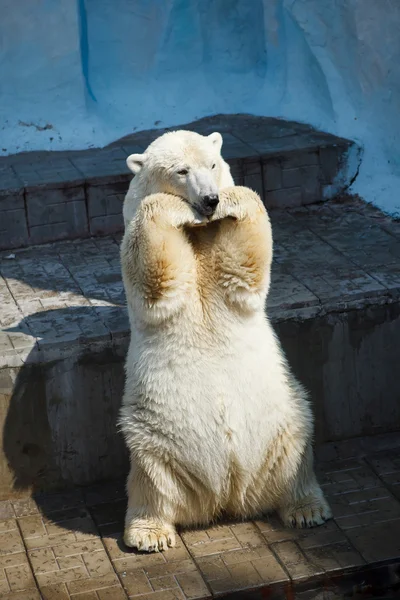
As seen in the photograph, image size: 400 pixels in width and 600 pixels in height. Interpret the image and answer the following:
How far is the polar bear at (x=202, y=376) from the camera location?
3949 millimetres

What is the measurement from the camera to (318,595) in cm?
407

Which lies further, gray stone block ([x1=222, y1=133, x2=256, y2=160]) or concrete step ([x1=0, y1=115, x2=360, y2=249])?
gray stone block ([x1=222, y1=133, x2=256, y2=160])

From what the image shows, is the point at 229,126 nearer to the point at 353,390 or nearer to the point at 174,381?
the point at 353,390

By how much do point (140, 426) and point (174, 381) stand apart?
24 centimetres

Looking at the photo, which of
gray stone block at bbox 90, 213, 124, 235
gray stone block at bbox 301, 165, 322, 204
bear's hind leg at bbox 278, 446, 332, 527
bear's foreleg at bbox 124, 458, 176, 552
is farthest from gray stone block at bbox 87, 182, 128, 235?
bear's hind leg at bbox 278, 446, 332, 527

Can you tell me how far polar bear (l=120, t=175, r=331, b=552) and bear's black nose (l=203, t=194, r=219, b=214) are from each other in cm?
2

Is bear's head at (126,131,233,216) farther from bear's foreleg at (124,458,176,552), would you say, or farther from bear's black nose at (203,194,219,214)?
bear's foreleg at (124,458,176,552)

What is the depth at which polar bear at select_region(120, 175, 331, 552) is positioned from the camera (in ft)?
13.0

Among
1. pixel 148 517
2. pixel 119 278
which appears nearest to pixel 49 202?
pixel 119 278

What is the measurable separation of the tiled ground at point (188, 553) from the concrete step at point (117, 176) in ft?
5.91

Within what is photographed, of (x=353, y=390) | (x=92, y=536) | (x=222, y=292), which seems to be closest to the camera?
(x=222, y=292)

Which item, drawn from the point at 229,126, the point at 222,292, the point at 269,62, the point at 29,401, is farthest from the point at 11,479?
the point at 269,62

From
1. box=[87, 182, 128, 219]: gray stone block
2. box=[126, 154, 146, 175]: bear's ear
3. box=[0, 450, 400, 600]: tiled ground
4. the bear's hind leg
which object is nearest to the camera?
box=[0, 450, 400, 600]: tiled ground

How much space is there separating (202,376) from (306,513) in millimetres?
755
